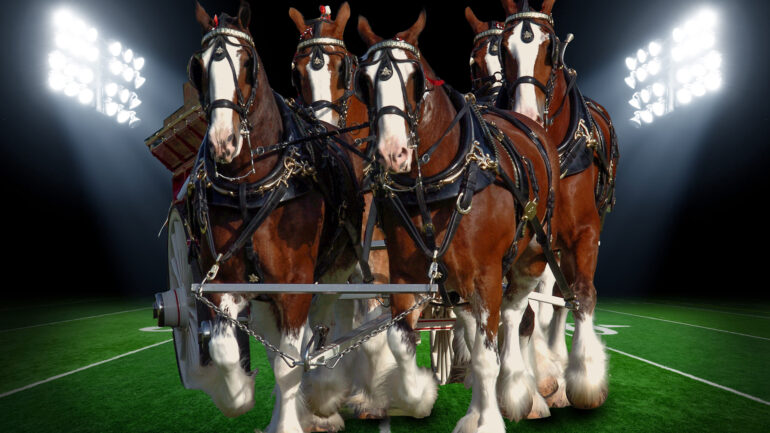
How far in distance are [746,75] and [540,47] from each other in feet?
38.7

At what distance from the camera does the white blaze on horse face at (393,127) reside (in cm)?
248

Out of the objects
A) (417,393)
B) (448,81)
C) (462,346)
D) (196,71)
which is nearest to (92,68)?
(448,81)

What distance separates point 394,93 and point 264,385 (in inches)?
152

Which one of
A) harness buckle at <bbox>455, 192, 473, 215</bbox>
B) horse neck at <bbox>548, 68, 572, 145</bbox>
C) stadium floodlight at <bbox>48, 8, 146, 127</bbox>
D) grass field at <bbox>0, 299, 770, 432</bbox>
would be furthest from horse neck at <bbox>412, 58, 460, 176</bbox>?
stadium floodlight at <bbox>48, 8, 146, 127</bbox>

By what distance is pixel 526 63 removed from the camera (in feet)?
12.7

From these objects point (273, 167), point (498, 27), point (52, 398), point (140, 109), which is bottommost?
point (52, 398)

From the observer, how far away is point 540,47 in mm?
3916

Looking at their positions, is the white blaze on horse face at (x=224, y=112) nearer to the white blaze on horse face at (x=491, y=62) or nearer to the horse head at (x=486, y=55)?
the horse head at (x=486, y=55)

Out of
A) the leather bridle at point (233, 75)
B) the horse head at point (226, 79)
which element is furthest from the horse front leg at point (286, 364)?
the horse head at point (226, 79)

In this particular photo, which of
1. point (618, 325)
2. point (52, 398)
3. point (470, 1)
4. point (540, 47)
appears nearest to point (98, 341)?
point (52, 398)

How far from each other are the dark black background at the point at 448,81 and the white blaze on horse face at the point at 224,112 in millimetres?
7119

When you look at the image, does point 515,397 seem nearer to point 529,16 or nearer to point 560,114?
point 560,114

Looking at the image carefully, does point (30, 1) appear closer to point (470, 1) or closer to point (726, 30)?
point (470, 1)

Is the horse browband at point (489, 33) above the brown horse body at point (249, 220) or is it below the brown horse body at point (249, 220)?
above
